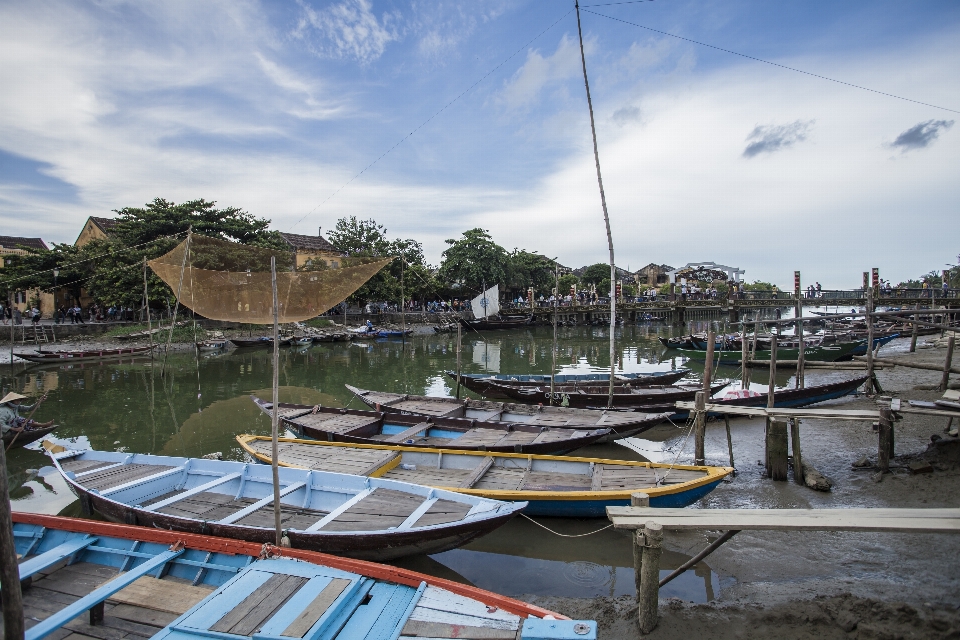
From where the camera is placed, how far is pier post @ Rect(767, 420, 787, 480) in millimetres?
7160

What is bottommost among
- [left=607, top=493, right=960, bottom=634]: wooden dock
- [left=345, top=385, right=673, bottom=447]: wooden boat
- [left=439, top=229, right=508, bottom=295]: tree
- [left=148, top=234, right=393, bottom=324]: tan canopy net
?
[left=345, top=385, right=673, bottom=447]: wooden boat

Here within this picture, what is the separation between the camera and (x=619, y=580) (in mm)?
5160

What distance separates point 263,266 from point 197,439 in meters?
4.78

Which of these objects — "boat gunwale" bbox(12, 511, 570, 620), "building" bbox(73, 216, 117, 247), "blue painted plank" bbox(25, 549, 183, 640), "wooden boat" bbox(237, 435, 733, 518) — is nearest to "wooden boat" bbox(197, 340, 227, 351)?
"building" bbox(73, 216, 117, 247)

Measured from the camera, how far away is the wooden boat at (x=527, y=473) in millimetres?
5711

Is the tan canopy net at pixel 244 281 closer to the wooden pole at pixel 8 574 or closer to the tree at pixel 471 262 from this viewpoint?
the wooden pole at pixel 8 574

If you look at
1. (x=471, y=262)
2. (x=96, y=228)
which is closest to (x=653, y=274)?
(x=471, y=262)

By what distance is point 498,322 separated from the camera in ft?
131

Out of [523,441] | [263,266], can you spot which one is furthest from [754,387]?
[263,266]

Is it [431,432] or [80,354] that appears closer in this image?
[431,432]

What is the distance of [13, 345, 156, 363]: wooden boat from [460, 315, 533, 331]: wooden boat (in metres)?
21.0

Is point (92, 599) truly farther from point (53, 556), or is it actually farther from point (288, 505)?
point (288, 505)

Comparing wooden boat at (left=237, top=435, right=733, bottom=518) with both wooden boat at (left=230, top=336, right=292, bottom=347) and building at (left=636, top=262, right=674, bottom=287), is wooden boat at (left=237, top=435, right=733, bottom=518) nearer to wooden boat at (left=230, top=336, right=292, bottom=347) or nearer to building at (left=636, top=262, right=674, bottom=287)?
wooden boat at (left=230, top=336, right=292, bottom=347)

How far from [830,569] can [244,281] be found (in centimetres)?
1360
